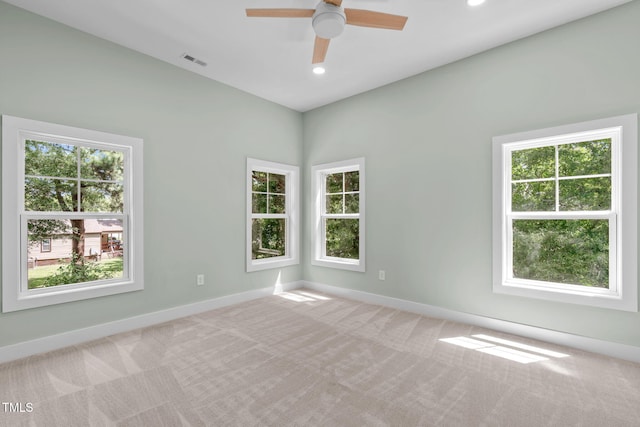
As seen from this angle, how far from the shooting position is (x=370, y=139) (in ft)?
13.3

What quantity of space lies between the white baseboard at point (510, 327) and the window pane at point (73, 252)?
2946 mm

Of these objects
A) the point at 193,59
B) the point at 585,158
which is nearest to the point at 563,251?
the point at 585,158

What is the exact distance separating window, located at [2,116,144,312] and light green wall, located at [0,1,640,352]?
14 cm

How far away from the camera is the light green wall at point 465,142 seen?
8.17 ft

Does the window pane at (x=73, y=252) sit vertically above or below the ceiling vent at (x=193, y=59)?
below

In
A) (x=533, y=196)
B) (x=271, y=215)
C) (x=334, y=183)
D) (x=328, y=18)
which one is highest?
(x=328, y=18)

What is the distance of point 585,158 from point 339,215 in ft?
9.42

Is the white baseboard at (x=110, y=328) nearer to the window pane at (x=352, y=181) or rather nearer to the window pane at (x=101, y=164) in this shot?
the window pane at (x=101, y=164)

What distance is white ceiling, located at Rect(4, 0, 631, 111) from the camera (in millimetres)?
2432

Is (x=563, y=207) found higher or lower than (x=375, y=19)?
lower

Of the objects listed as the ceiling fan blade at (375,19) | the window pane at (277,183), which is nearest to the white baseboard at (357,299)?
the window pane at (277,183)

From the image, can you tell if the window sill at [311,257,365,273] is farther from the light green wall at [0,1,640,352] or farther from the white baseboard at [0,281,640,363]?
the white baseboard at [0,281,640,363]

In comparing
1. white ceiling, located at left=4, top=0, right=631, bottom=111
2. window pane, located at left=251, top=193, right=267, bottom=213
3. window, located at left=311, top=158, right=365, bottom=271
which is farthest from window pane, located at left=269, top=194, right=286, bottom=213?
white ceiling, located at left=4, top=0, right=631, bottom=111

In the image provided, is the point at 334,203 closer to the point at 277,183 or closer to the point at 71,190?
the point at 277,183
